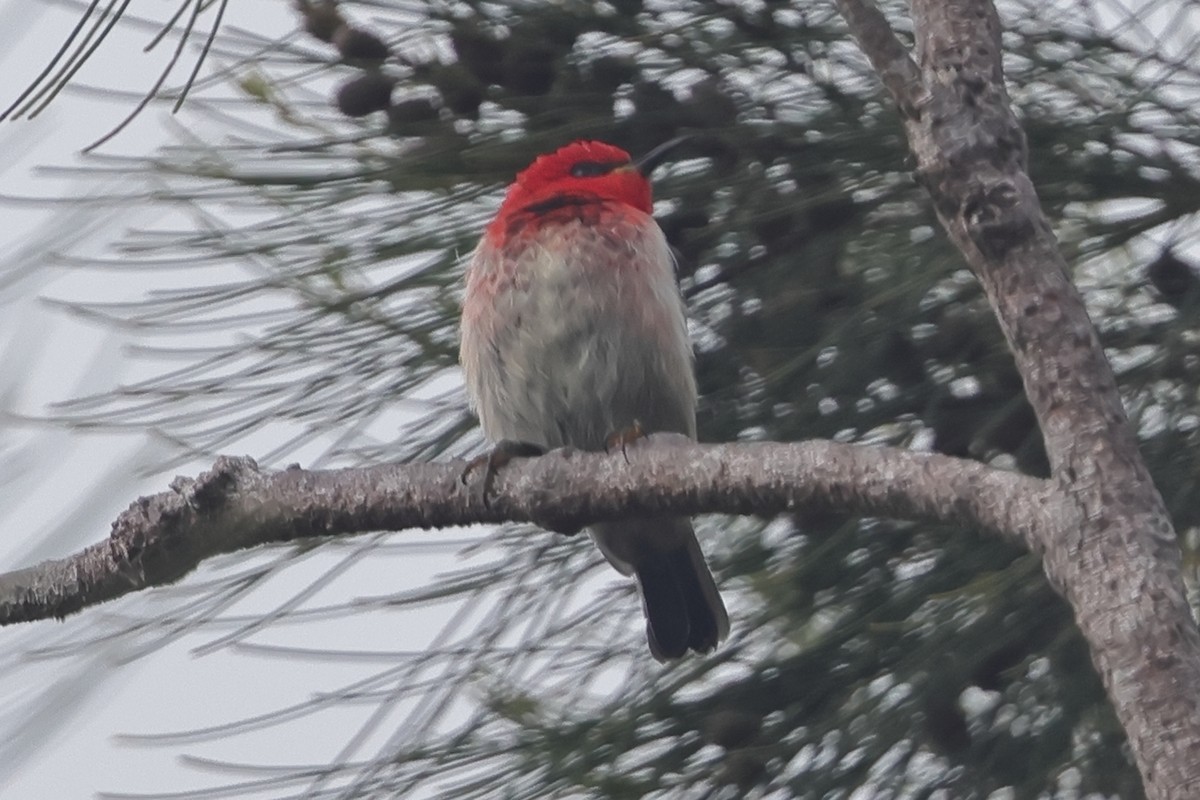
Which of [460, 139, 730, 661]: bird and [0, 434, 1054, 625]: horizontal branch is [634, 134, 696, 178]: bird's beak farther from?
[0, 434, 1054, 625]: horizontal branch

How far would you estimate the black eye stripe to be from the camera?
1.94 m

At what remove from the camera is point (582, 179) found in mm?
2041

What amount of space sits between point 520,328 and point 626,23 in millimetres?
445

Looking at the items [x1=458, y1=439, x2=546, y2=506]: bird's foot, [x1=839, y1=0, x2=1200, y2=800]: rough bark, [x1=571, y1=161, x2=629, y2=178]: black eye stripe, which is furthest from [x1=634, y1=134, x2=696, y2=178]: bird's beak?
[x1=839, y1=0, x2=1200, y2=800]: rough bark

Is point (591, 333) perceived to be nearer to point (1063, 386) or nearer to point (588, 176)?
point (588, 176)

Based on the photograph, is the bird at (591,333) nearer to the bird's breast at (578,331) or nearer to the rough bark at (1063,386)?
the bird's breast at (578,331)

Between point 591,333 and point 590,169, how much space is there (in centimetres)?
20

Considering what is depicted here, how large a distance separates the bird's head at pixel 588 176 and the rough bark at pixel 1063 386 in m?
0.51

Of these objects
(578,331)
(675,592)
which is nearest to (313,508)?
(675,592)

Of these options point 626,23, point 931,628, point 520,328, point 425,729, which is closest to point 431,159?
point 626,23

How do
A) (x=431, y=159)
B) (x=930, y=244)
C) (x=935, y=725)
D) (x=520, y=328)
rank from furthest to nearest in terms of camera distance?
(x=520, y=328) → (x=431, y=159) → (x=930, y=244) → (x=935, y=725)

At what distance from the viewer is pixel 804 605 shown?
62.7 inches

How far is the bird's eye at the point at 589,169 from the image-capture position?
1.95 metres

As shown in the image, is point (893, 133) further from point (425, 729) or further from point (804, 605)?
point (425, 729)
